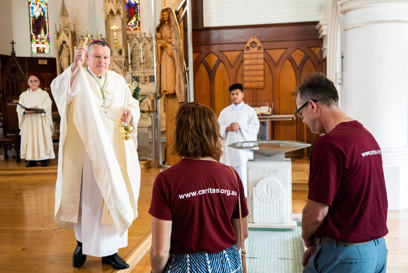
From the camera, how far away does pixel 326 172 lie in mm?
1645

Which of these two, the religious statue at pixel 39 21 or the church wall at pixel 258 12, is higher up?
the religious statue at pixel 39 21

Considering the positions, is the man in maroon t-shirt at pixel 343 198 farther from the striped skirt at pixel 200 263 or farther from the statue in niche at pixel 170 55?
the statue in niche at pixel 170 55

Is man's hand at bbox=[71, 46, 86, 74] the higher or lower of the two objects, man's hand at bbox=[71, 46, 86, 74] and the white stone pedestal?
the higher

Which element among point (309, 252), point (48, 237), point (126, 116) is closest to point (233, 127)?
point (126, 116)

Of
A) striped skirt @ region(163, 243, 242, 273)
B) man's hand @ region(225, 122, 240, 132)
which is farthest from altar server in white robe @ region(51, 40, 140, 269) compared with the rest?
man's hand @ region(225, 122, 240, 132)

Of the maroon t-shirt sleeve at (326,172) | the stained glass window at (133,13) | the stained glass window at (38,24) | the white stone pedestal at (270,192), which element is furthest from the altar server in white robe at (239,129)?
the stained glass window at (38,24)

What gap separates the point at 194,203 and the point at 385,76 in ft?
14.0

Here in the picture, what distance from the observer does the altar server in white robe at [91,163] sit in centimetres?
316

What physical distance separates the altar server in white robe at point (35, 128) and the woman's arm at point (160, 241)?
25.1 ft

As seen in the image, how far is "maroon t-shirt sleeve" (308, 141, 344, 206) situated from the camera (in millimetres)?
1643

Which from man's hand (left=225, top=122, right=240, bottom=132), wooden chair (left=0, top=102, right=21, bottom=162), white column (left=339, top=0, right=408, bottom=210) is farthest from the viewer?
wooden chair (left=0, top=102, right=21, bottom=162)

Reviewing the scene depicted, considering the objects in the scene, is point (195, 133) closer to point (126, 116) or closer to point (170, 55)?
point (126, 116)

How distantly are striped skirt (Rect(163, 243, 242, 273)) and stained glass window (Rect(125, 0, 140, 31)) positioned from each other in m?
11.9

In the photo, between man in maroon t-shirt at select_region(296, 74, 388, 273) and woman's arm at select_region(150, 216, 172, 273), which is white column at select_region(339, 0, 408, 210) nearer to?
man in maroon t-shirt at select_region(296, 74, 388, 273)
